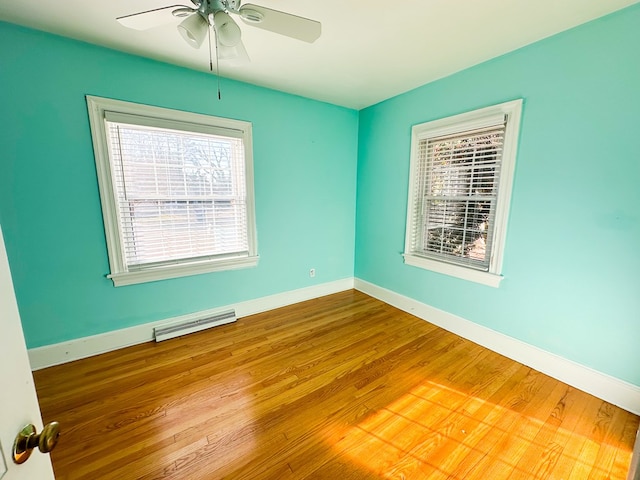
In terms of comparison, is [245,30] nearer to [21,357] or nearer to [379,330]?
[21,357]

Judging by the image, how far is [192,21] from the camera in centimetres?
137

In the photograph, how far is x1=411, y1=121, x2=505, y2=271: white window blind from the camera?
2283mm

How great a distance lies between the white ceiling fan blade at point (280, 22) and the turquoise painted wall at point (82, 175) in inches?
53.2

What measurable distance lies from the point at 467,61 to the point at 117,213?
324 cm

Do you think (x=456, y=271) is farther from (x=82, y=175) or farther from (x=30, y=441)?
(x=82, y=175)

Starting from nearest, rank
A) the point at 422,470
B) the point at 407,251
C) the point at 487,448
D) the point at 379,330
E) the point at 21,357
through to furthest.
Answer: the point at 21,357
the point at 422,470
the point at 487,448
the point at 379,330
the point at 407,251

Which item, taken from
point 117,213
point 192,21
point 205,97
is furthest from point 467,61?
point 117,213

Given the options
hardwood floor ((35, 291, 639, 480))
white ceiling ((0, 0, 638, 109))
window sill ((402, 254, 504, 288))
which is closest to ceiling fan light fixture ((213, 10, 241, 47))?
white ceiling ((0, 0, 638, 109))

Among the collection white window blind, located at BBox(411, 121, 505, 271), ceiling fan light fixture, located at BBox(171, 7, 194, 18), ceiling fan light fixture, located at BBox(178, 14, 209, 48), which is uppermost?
ceiling fan light fixture, located at BBox(171, 7, 194, 18)

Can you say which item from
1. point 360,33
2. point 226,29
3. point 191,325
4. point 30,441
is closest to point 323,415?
point 30,441

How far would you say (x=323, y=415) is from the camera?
1654 millimetres

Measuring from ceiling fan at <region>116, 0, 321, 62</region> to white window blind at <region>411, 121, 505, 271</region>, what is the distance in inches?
68.3

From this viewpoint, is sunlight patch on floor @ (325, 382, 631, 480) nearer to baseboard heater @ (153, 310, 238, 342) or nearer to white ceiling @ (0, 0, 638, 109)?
baseboard heater @ (153, 310, 238, 342)

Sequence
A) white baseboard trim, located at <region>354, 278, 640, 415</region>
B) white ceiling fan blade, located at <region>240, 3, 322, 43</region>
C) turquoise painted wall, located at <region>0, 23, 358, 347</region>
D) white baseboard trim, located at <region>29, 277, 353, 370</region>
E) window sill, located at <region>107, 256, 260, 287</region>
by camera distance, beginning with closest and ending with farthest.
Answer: white ceiling fan blade, located at <region>240, 3, 322, 43</region> < white baseboard trim, located at <region>354, 278, 640, 415</region> < turquoise painted wall, located at <region>0, 23, 358, 347</region> < white baseboard trim, located at <region>29, 277, 353, 370</region> < window sill, located at <region>107, 256, 260, 287</region>
